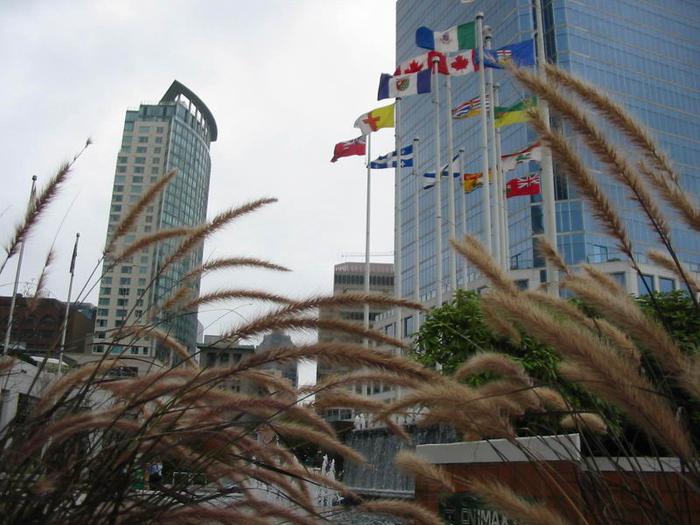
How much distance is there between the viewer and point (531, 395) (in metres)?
3.54

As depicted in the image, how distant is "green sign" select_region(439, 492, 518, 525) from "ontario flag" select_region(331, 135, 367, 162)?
23681 mm

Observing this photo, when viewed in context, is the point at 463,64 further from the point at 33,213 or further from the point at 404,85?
the point at 33,213

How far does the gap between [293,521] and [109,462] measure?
674 mm

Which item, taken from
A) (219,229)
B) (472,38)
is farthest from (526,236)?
(219,229)

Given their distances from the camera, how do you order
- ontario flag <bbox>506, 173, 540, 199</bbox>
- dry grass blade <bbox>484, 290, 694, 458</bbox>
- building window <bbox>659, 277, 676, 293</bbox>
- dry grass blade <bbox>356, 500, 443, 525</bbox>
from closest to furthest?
dry grass blade <bbox>484, 290, 694, 458</bbox>
dry grass blade <bbox>356, 500, 443, 525</bbox>
ontario flag <bbox>506, 173, 540, 199</bbox>
building window <bbox>659, 277, 676, 293</bbox>

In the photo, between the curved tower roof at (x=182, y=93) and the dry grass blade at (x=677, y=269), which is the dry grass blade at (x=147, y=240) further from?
the curved tower roof at (x=182, y=93)

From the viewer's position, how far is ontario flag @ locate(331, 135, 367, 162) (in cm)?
2889

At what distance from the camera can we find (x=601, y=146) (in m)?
2.75

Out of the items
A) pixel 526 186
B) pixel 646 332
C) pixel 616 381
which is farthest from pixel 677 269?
pixel 526 186

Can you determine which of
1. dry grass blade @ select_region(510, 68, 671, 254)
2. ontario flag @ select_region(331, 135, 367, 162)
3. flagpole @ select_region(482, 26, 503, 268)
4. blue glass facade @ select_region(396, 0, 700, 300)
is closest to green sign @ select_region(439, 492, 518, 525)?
dry grass blade @ select_region(510, 68, 671, 254)

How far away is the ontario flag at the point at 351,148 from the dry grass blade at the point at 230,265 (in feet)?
81.5

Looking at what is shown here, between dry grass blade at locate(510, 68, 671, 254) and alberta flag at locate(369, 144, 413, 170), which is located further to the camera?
alberta flag at locate(369, 144, 413, 170)

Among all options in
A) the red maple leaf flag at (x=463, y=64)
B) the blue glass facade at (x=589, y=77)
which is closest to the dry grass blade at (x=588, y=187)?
the red maple leaf flag at (x=463, y=64)

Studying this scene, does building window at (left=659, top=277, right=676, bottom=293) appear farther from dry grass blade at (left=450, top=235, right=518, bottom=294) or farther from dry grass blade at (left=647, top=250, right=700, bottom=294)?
dry grass blade at (left=450, top=235, right=518, bottom=294)
